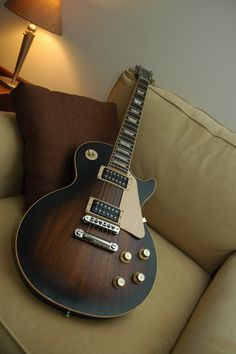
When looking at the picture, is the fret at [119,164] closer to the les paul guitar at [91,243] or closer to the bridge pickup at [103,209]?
the les paul guitar at [91,243]

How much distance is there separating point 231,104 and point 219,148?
568mm

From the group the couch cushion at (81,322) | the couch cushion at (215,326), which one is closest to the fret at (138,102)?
the couch cushion at (81,322)

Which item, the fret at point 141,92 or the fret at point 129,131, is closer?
the fret at point 129,131

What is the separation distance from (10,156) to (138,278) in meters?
0.49

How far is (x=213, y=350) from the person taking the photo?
23.4 inches

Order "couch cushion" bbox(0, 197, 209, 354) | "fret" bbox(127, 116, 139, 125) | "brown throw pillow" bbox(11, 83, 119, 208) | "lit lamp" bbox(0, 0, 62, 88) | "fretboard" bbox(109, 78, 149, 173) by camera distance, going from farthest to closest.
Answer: "lit lamp" bbox(0, 0, 62, 88), "fret" bbox(127, 116, 139, 125), "fretboard" bbox(109, 78, 149, 173), "brown throw pillow" bbox(11, 83, 119, 208), "couch cushion" bbox(0, 197, 209, 354)

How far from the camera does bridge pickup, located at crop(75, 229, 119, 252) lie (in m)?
0.72

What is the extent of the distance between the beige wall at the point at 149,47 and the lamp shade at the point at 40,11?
24cm

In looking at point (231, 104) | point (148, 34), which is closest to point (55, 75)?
point (148, 34)

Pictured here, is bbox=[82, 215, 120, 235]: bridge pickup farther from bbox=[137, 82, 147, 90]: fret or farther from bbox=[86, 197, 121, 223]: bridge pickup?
bbox=[137, 82, 147, 90]: fret

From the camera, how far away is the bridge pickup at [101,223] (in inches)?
29.7

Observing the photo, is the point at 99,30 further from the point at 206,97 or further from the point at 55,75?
the point at 206,97

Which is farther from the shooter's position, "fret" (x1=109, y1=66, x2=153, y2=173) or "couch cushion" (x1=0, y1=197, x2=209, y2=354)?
"fret" (x1=109, y1=66, x2=153, y2=173)

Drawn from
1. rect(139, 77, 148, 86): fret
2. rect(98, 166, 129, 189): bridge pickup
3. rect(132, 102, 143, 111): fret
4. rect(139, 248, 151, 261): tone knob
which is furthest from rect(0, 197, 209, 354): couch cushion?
rect(139, 77, 148, 86): fret
